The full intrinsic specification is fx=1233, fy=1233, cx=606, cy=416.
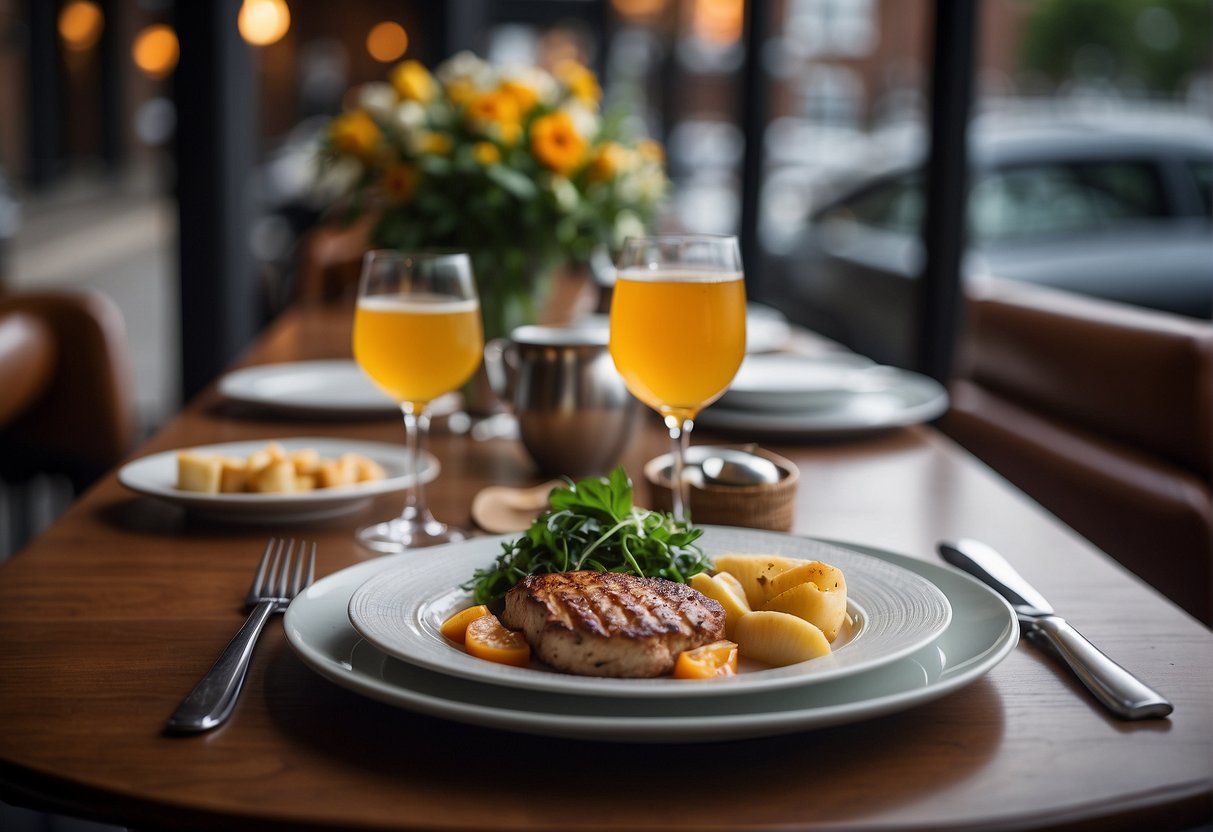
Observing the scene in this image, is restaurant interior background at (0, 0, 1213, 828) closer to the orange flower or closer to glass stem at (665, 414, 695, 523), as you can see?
the orange flower

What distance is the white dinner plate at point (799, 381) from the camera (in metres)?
1.62

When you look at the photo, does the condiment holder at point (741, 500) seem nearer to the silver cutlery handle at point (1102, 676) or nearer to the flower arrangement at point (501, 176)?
the silver cutlery handle at point (1102, 676)

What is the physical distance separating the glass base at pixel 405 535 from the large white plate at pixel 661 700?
259 mm

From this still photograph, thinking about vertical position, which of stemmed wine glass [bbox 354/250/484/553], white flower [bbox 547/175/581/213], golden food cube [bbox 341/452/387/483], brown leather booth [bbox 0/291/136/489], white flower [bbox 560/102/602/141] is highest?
white flower [bbox 560/102/602/141]

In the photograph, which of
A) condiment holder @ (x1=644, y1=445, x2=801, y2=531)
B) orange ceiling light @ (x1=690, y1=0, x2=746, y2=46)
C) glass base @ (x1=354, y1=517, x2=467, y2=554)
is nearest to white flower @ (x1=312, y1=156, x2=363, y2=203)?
glass base @ (x1=354, y1=517, x2=467, y2=554)

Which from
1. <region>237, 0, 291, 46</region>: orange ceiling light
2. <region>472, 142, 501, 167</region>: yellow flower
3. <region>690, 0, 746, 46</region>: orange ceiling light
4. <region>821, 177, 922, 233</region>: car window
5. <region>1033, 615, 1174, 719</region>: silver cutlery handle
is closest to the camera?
<region>1033, 615, 1174, 719</region>: silver cutlery handle

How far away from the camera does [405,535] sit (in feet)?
3.74

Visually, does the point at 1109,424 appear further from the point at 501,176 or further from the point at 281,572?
the point at 281,572

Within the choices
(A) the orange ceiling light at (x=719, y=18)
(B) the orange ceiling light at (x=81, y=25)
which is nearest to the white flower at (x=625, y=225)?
(A) the orange ceiling light at (x=719, y=18)

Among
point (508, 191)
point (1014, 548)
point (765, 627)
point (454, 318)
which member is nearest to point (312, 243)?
point (508, 191)

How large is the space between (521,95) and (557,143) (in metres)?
0.14

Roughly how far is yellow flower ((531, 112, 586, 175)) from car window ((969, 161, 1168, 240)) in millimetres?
2780

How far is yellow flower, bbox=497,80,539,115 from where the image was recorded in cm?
175

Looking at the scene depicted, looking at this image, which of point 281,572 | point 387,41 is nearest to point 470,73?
point 281,572
